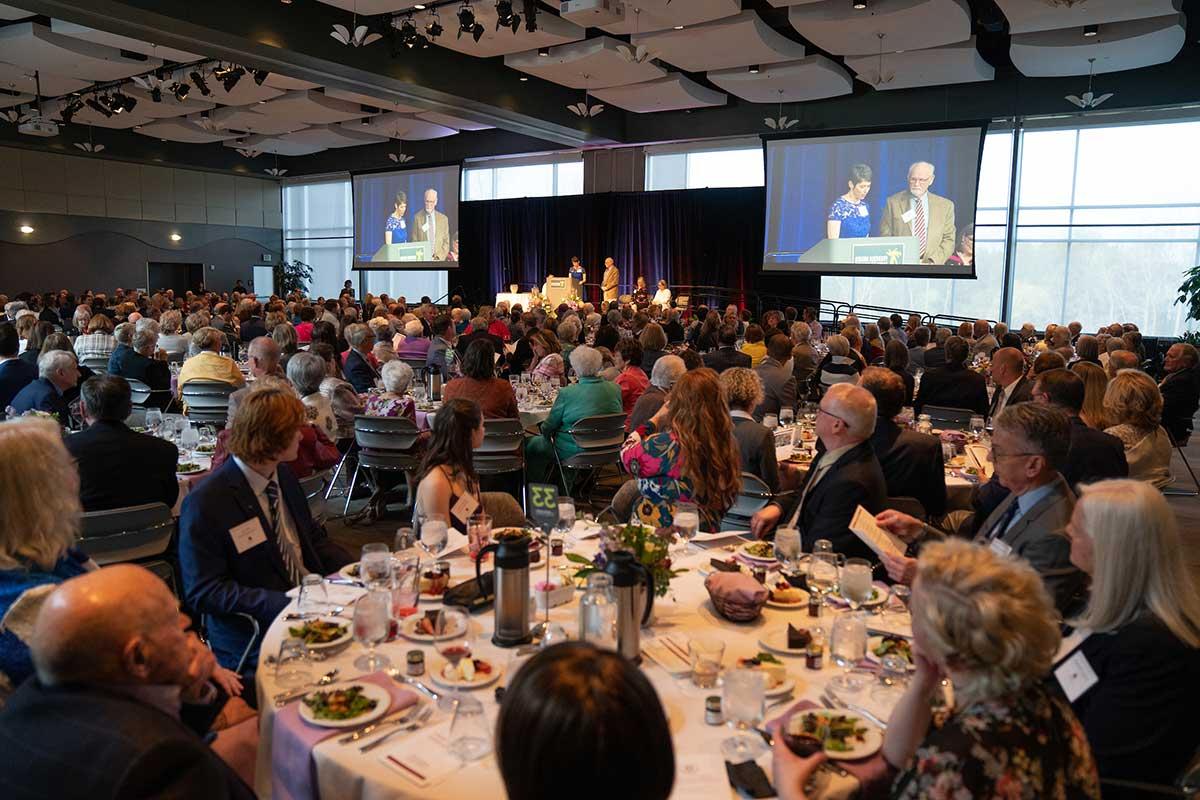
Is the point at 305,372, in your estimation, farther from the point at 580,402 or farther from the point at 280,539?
the point at 280,539

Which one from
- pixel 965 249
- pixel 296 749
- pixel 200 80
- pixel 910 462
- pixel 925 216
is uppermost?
pixel 200 80

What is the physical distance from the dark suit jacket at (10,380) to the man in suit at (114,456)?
9.77 ft

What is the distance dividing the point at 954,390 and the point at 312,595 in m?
6.07

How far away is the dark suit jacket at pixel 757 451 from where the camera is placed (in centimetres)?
434

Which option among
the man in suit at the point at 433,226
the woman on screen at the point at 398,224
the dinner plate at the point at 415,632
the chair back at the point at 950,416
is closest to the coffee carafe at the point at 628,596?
the dinner plate at the point at 415,632

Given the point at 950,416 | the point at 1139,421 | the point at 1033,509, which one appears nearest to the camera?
the point at 1033,509

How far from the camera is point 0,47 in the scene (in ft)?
41.5

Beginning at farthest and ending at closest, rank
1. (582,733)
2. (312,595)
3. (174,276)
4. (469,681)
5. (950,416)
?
(174,276), (950,416), (312,595), (469,681), (582,733)

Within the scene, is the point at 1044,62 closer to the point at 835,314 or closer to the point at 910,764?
the point at 835,314

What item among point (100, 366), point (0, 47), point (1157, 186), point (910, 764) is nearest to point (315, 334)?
point (100, 366)

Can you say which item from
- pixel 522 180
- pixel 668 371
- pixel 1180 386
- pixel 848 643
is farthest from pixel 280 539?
pixel 522 180

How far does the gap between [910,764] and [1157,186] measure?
15634 mm

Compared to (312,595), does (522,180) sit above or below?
above

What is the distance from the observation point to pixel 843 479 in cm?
330
